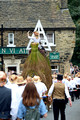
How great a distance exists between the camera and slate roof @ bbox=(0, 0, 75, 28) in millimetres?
32438

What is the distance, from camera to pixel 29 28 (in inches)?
1262

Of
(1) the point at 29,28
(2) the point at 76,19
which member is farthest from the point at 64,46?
(2) the point at 76,19

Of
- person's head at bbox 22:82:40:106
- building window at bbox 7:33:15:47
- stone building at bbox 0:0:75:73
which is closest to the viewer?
person's head at bbox 22:82:40:106

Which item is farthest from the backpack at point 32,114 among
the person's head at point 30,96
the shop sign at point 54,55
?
the shop sign at point 54,55

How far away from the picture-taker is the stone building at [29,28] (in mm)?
32031

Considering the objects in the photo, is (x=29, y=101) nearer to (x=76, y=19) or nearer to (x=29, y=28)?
(x=29, y=28)

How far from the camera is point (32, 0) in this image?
34.7m

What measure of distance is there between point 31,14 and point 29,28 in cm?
184

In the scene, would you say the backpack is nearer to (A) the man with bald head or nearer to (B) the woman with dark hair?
(B) the woman with dark hair

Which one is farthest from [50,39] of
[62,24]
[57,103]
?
[57,103]

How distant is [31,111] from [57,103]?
451 centimetres

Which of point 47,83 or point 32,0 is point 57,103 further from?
point 32,0

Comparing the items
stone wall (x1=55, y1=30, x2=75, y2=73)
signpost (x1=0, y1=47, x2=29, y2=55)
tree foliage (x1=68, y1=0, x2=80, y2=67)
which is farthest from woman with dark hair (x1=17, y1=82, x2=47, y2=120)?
tree foliage (x1=68, y1=0, x2=80, y2=67)

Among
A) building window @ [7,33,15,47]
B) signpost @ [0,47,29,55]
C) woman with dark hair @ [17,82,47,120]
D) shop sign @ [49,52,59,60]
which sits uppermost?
woman with dark hair @ [17,82,47,120]
